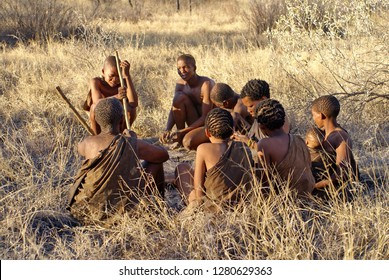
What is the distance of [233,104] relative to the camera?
4.76 meters

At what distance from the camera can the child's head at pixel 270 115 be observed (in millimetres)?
3457

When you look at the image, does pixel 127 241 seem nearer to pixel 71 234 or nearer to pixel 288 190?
pixel 71 234

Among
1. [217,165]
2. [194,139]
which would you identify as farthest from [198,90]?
[217,165]

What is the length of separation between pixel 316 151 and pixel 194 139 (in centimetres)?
143

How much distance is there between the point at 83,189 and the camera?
3410 millimetres

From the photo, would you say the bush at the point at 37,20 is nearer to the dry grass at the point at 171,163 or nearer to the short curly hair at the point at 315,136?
the dry grass at the point at 171,163

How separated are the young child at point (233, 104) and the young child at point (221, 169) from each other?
1227 mm


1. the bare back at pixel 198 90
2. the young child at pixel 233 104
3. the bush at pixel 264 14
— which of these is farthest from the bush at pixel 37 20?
the young child at pixel 233 104

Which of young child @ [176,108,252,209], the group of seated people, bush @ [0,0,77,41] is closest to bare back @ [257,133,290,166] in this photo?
the group of seated people

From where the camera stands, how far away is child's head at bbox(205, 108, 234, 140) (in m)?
3.29

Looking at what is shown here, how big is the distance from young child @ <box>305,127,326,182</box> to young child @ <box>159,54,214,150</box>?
1326 mm

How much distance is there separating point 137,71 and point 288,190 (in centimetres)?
488

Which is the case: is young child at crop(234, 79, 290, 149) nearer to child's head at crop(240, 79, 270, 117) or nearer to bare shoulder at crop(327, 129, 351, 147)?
child's head at crop(240, 79, 270, 117)
